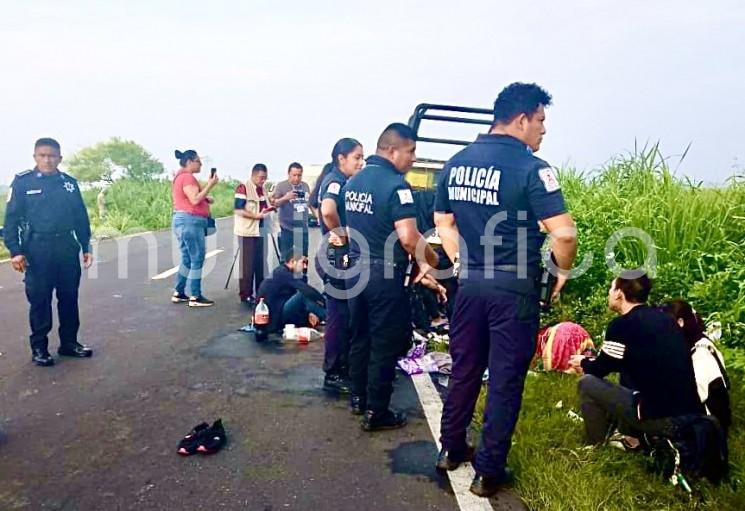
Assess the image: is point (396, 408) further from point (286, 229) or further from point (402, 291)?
point (286, 229)

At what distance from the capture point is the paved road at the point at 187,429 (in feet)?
10.4

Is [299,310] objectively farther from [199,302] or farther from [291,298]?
[199,302]

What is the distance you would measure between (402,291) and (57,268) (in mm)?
3319

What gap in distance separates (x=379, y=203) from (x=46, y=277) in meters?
3.29

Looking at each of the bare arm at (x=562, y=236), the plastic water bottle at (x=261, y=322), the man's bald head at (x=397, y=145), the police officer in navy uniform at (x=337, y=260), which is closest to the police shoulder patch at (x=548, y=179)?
the bare arm at (x=562, y=236)

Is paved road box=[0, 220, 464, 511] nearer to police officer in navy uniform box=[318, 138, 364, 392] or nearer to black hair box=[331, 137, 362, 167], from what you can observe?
police officer in navy uniform box=[318, 138, 364, 392]

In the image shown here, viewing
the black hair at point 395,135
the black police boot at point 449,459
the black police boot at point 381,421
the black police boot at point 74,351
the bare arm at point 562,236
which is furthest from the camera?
the black police boot at point 74,351

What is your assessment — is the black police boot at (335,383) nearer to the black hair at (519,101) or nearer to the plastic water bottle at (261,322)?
the plastic water bottle at (261,322)

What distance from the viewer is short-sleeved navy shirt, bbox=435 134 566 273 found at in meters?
2.98

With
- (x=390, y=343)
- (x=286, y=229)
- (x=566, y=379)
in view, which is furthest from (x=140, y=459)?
(x=286, y=229)

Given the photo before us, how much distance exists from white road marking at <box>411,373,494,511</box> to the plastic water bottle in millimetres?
1991

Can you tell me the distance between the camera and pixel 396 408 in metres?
4.44

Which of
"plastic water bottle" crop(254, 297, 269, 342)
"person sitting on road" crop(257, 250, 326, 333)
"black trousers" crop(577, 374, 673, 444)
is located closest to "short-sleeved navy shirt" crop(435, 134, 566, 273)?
"black trousers" crop(577, 374, 673, 444)

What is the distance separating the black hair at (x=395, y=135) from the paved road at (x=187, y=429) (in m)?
1.88
